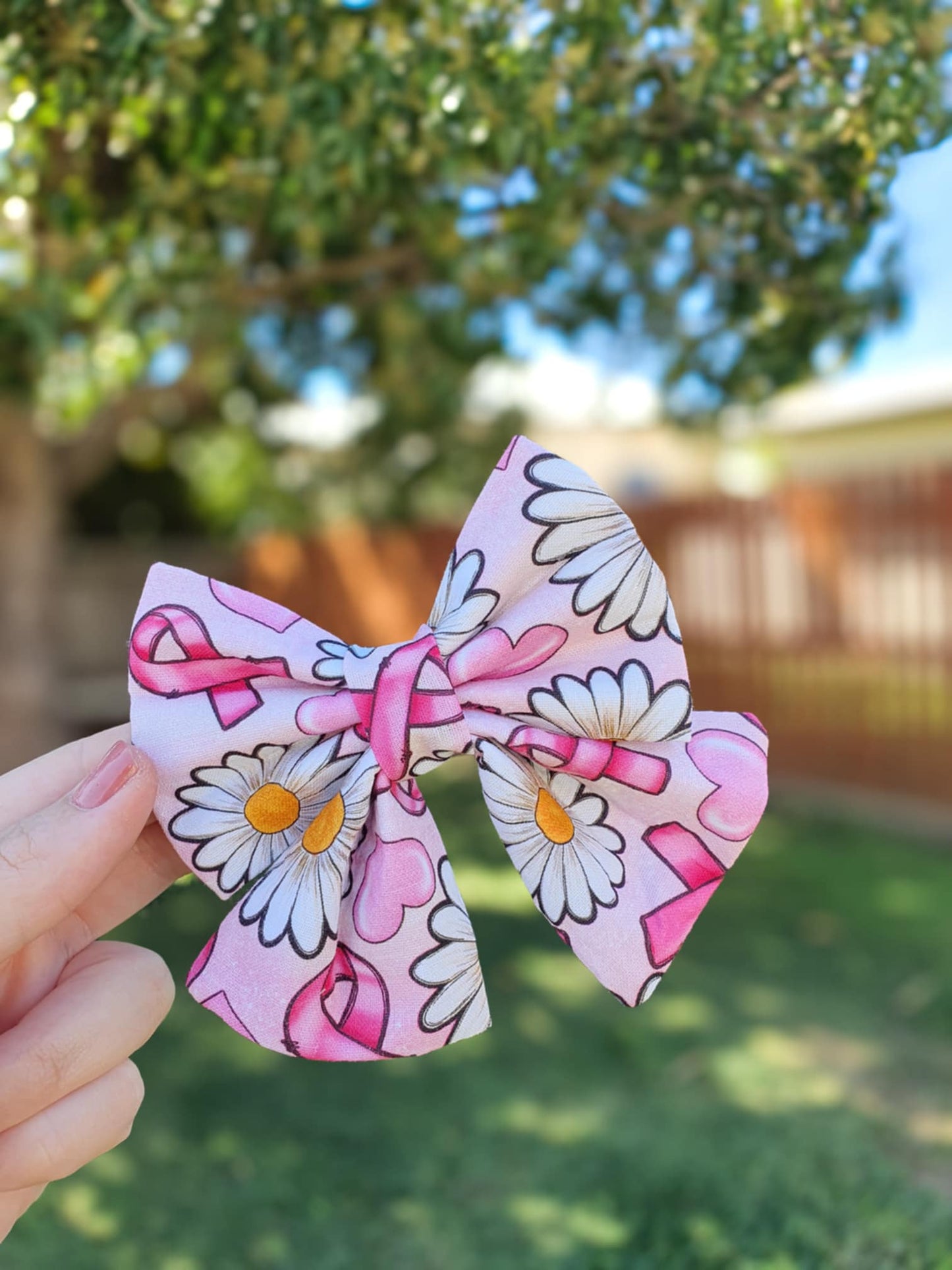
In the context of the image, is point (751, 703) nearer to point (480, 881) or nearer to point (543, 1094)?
point (480, 881)

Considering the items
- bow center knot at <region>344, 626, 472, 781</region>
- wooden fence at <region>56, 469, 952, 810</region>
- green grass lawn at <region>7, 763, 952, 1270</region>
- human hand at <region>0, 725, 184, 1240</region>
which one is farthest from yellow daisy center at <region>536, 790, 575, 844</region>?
wooden fence at <region>56, 469, 952, 810</region>

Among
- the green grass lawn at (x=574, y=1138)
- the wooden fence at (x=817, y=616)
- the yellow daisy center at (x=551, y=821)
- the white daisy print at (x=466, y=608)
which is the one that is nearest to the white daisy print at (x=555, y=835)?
the yellow daisy center at (x=551, y=821)

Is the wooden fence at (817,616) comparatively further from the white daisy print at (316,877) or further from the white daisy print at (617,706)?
the white daisy print at (617,706)

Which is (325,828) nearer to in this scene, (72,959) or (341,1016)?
(341,1016)

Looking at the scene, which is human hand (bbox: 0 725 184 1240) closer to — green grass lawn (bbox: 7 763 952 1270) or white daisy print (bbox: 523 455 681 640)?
green grass lawn (bbox: 7 763 952 1270)

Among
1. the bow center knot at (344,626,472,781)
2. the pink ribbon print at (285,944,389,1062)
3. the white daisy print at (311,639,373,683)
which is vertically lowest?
the pink ribbon print at (285,944,389,1062)

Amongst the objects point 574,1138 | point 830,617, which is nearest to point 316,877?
point 574,1138

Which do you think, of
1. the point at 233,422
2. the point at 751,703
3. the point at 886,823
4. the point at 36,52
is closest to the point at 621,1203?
the point at 36,52
